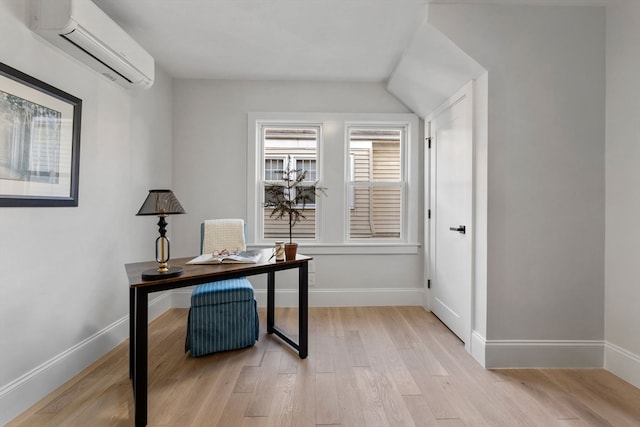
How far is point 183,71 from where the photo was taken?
328 centimetres

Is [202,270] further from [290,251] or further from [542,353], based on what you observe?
[542,353]

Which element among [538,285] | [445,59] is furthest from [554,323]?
[445,59]

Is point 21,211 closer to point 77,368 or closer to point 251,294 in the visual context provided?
point 77,368

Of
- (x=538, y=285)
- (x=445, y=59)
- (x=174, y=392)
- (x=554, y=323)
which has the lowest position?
(x=174, y=392)

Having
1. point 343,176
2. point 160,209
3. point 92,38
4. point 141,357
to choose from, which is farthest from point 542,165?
point 92,38

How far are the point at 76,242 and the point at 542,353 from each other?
10.9 feet

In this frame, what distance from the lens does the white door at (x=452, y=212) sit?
251 centimetres

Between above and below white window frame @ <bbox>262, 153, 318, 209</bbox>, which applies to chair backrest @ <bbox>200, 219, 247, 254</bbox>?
below

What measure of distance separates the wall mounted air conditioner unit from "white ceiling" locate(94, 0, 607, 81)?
266 millimetres

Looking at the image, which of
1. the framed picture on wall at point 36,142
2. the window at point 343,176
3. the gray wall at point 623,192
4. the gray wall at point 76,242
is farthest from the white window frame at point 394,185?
the framed picture on wall at point 36,142

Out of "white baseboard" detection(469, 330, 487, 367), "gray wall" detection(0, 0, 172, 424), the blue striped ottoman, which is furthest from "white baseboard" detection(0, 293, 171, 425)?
"white baseboard" detection(469, 330, 487, 367)

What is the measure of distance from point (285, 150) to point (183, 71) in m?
1.32

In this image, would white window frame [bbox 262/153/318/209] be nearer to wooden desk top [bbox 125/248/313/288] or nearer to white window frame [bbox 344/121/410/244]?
white window frame [bbox 344/121/410/244]

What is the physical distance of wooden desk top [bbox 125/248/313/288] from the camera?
172 centimetres
